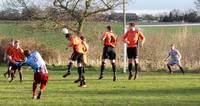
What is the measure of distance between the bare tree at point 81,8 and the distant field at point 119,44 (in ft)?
4.19

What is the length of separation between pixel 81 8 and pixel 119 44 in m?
5.04

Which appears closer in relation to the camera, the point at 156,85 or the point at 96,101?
the point at 96,101

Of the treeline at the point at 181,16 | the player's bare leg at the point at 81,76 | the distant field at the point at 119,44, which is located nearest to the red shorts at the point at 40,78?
the player's bare leg at the point at 81,76

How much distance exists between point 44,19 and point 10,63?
53.7ft

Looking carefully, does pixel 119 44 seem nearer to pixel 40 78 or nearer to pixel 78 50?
pixel 78 50

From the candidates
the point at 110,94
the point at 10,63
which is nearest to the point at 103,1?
the point at 10,63

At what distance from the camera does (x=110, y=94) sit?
17.6 m

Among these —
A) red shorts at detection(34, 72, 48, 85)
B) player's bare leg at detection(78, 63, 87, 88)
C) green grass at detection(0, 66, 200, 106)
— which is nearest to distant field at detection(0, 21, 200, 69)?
green grass at detection(0, 66, 200, 106)

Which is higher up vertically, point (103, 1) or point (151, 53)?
point (103, 1)

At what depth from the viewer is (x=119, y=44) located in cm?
3666

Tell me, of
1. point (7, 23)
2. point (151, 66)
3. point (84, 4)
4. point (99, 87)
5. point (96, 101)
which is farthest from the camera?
point (7, 23)

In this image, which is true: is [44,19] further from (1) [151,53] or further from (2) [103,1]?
(1) [151,53]

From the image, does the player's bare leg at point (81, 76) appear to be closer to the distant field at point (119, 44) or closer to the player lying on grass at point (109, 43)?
the player lying on grass at point (109, 43)

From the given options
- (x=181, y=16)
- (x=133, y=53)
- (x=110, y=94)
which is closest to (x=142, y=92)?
(x=110, y=94)
